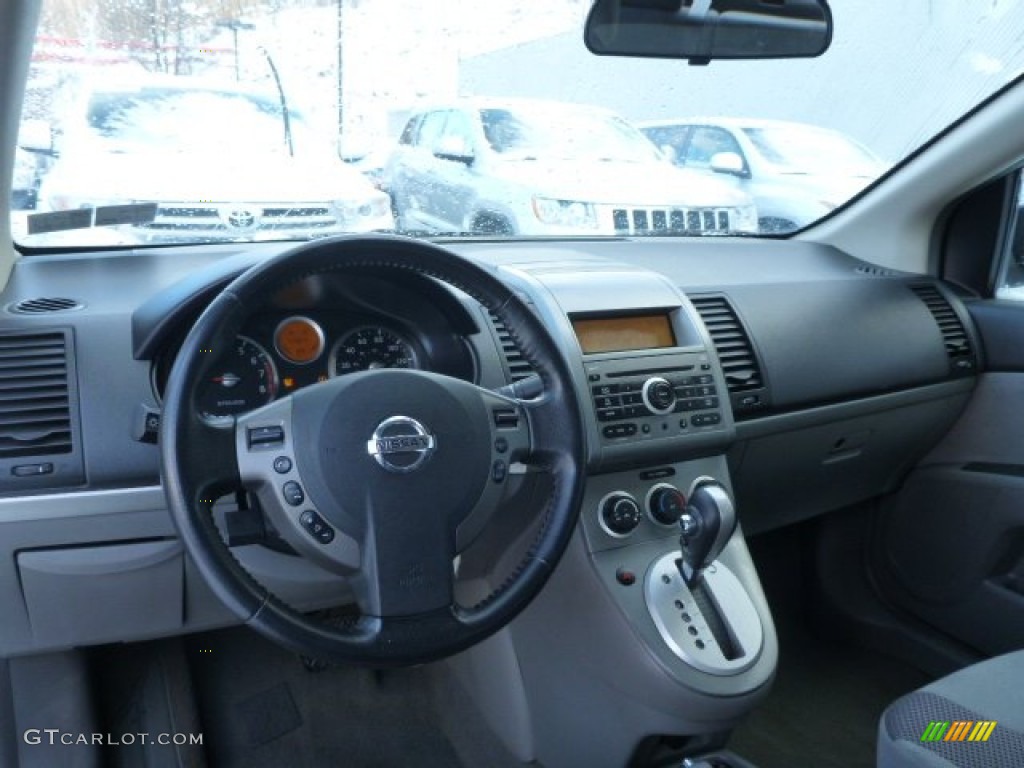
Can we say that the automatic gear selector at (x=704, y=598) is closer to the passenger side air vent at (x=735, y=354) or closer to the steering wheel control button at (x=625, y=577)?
the steering wheel control button at (x=625, y=577)

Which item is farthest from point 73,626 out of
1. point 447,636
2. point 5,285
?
point 447,636

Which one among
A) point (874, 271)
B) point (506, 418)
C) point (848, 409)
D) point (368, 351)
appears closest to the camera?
point (506, 418)

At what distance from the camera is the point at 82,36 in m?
1.96

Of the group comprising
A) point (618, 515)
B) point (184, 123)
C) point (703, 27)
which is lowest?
point (618, 515)

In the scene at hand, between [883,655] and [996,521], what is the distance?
1.91 feet

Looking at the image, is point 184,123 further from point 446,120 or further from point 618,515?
point 618,515

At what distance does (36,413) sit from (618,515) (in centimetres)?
109

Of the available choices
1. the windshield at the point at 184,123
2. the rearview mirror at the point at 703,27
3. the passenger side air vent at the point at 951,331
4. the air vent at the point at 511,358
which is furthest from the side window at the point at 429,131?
the passenger side air vent at the point at 951,331

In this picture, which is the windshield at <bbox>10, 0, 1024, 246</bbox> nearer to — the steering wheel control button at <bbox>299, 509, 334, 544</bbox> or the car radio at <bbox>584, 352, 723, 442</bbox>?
the car radio at <bbox>584, 352, 723, 442</bbox>

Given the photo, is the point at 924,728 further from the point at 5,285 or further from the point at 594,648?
the point at 5,285

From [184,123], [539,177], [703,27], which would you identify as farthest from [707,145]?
[184,123]

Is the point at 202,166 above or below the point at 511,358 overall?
above

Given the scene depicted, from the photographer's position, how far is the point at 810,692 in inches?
112

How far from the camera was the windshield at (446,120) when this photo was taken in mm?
2043
